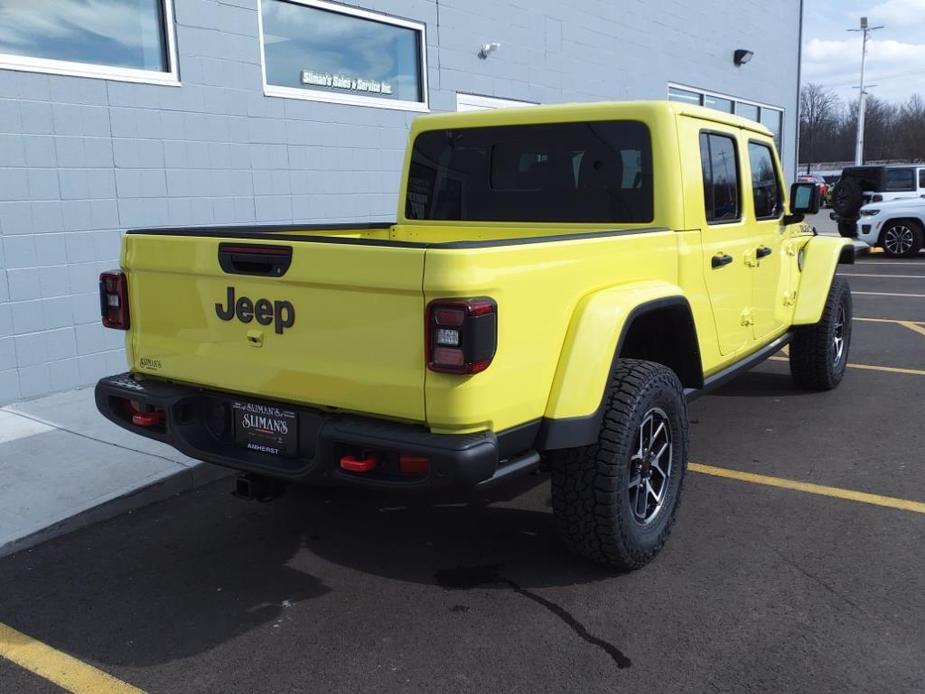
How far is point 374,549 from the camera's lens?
384 centimetres

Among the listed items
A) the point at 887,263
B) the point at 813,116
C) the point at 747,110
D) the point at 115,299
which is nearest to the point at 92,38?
the point at 115,299

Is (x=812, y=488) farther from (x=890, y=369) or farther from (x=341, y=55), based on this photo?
(x=341, y=55)

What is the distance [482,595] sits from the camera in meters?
3.38

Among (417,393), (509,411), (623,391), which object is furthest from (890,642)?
(417,393)

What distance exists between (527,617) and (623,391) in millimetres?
953

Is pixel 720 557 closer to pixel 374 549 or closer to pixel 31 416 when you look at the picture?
pixel 374 549

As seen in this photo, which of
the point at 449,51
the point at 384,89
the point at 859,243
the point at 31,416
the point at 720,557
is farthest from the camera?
the point at 859,243

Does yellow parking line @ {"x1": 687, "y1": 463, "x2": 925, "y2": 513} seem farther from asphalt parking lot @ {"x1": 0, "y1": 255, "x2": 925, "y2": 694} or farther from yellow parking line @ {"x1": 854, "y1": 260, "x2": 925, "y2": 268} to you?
yellow parking line @ {"x1": 854, "y1": 260, "x2": 925, "y2": 268}

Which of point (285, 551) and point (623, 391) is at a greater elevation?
point (623, 391)

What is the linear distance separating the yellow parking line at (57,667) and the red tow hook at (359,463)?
3.27 ft

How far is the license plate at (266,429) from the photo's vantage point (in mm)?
3139

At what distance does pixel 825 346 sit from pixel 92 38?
5.89 m

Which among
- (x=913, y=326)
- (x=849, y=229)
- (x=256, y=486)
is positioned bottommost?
(x=913, y=326)

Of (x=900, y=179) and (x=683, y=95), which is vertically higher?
(x=683, y=95)
